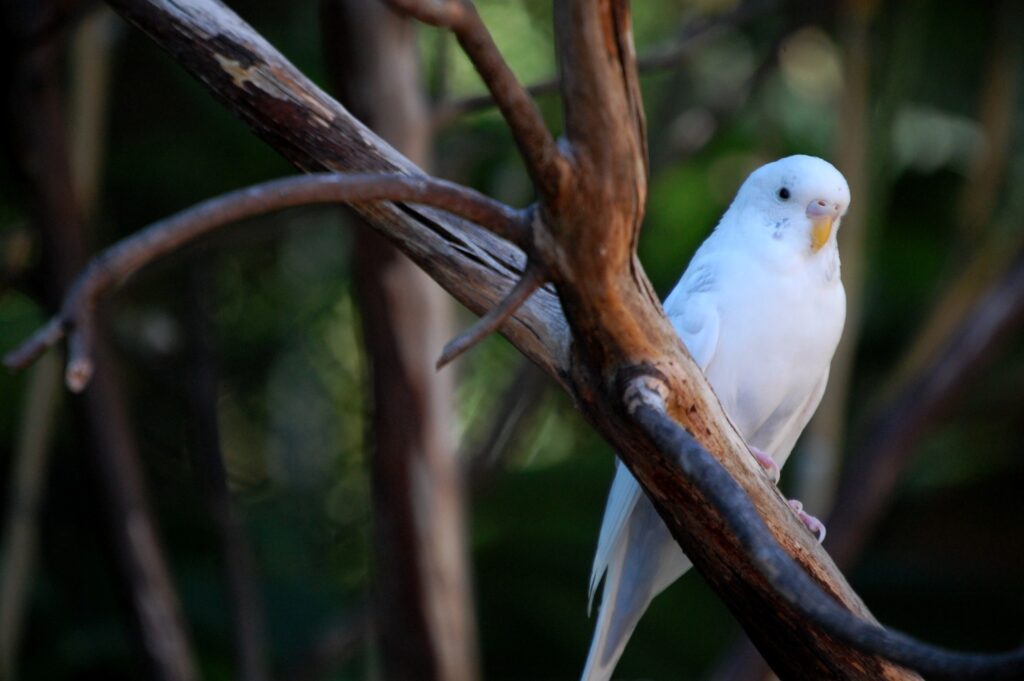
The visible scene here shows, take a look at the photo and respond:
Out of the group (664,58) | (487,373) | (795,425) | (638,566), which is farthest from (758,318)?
(487,373)

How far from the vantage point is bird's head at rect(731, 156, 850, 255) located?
178 cm

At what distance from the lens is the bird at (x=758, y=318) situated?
5.93ft

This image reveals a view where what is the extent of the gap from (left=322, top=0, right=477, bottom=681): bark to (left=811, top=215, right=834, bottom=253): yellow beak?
3.12 feet

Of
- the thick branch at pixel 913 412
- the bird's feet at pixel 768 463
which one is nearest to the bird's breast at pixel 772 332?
the bird's feet at pixel 768 463

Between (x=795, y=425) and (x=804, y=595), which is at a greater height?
(x=804, y=595)

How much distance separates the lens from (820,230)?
180 centimetres

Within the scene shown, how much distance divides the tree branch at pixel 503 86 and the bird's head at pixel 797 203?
2.82 ft

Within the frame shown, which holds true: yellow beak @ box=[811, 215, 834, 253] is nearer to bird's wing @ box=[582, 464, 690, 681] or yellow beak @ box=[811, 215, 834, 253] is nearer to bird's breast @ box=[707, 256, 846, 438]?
bird's breast @ box=[707, 256, 846, 438]

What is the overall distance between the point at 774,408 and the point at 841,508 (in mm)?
1047

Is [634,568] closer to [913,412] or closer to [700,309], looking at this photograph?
[700,309]

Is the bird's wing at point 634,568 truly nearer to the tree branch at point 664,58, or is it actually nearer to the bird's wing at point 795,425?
the bird's wing at point 795,425

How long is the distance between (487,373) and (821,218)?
6.91 ft

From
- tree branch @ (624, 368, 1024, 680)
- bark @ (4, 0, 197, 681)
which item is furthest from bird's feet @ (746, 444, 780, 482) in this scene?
bark @ (4, 0, 197, 681)

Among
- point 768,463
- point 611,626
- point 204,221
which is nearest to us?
point 204,221
